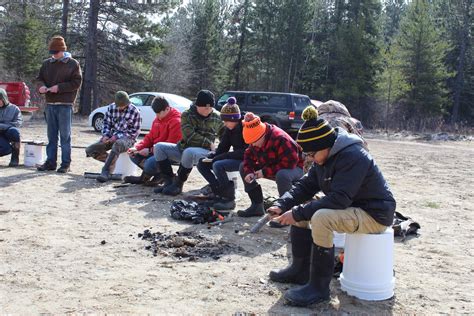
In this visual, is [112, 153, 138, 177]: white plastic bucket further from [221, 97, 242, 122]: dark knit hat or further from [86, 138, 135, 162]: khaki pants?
[221, 97, 242, 122]: dark knit hat

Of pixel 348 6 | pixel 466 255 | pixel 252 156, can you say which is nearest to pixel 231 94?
pixel 252 156

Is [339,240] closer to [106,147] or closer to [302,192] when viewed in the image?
[302,192]

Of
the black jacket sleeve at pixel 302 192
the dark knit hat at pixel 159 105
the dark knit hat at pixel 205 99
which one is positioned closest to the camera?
the black jacket sleeve at pixel 302 192

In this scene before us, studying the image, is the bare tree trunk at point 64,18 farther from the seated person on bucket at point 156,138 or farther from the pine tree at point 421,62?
the pine tree at point 421,62

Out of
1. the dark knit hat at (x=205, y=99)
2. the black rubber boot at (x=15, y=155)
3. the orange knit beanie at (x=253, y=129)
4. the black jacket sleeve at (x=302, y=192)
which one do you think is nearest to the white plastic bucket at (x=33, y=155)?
the black rubber boot at (x=15, y=155)

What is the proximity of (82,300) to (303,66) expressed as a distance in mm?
39804

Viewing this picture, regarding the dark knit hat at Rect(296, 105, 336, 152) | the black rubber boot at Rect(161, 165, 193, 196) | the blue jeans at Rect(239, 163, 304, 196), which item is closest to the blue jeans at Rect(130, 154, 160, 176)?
the black rubber boot at Rect(161, 165, 193, 196)

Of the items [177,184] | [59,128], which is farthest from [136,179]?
[59,128]

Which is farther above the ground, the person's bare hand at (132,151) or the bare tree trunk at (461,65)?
the bare tree trunk at (461,65)

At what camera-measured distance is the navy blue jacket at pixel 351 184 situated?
3.34 metres

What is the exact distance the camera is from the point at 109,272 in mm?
3836

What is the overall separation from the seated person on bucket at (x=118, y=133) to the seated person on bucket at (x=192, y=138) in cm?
91

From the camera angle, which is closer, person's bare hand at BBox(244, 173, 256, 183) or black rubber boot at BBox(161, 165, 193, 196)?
person's bare hand at BBox(244, 173, 256, 183)

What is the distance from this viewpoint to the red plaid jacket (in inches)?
211
